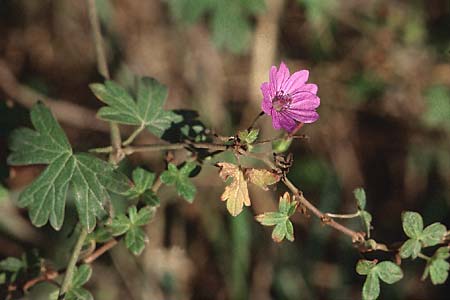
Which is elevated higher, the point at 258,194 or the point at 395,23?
the point at 395,23

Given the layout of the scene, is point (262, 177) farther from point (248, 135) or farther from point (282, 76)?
point (282, 76)

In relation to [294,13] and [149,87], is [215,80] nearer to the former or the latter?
[294,13]

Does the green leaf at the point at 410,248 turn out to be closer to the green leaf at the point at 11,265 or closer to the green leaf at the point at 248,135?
the green leaf at the point at 248,135

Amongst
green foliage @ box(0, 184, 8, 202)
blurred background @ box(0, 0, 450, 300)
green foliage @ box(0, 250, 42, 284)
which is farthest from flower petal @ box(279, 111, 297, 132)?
blurred background @ box(0, 0, 450, 300)

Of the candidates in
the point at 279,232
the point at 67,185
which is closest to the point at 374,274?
the point at 279,232

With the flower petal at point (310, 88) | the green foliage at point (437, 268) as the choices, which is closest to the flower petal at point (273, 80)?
the flower petal at point (310, 88)

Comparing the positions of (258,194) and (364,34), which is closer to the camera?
(258,194)

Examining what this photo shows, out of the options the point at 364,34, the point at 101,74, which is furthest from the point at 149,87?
the point at 364,34
